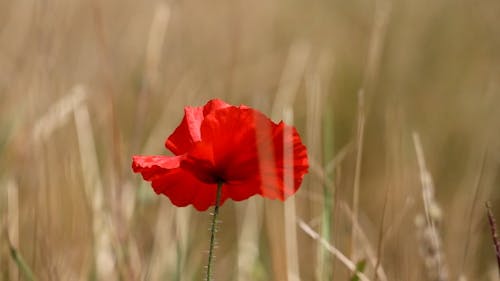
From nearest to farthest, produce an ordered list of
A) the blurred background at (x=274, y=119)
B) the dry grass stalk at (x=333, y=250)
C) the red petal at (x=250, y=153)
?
the red petal at (x=250, y=153) → the dry grass stalk at (x=333, y=250) → the blurred background at (x=274, y=119)

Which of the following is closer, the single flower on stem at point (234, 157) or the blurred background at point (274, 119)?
the single flower on stem at point (234, 157)

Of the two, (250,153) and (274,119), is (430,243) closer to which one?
(250,153)

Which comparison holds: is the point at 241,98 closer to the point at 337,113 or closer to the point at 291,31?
the point at 337,113

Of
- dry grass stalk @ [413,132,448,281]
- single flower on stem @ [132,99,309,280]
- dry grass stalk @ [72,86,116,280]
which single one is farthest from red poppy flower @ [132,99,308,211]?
dry grass stalk @ [72,86,116,280]

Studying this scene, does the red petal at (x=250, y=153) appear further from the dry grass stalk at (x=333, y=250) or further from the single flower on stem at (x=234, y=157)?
the dry grass stalk at (x=333, y=250)

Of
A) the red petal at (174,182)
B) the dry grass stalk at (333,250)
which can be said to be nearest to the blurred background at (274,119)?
the dry grass stalk at (333,250)

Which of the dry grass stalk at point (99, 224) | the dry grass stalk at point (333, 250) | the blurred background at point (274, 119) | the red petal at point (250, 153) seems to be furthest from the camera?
the dry grass stalk at point (99, 224)

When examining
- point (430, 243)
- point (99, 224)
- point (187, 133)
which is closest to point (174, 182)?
point (187, 133)
